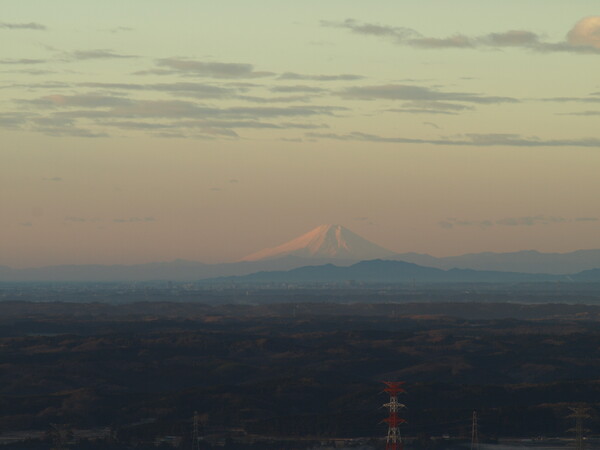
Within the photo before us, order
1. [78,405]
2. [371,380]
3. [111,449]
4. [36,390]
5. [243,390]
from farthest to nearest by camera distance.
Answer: [371,380] → [36,390] → [243,390] → [78,405] → [111,449]

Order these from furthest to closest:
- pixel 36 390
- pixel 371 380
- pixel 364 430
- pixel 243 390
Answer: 1. pixel 371 380
2. pixel 36 390
3. pixel 243 390
4. pixel 364 430

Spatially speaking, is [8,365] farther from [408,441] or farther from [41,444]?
[408,441]

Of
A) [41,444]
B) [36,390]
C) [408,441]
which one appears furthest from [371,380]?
[41,444]

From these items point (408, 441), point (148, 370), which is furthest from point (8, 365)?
point (408, 441)

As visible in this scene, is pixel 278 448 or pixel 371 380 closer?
pixel 278 448

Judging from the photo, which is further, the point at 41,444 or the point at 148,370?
the point at 148,370

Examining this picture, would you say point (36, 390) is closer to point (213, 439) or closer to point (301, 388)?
point (301, 388)

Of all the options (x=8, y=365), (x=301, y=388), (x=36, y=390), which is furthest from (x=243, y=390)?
(x=8, y=365)

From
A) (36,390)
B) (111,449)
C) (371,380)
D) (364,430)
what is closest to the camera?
(111,449)

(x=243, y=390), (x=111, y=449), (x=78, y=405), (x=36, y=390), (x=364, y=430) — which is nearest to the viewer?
(x=111, y=449)
